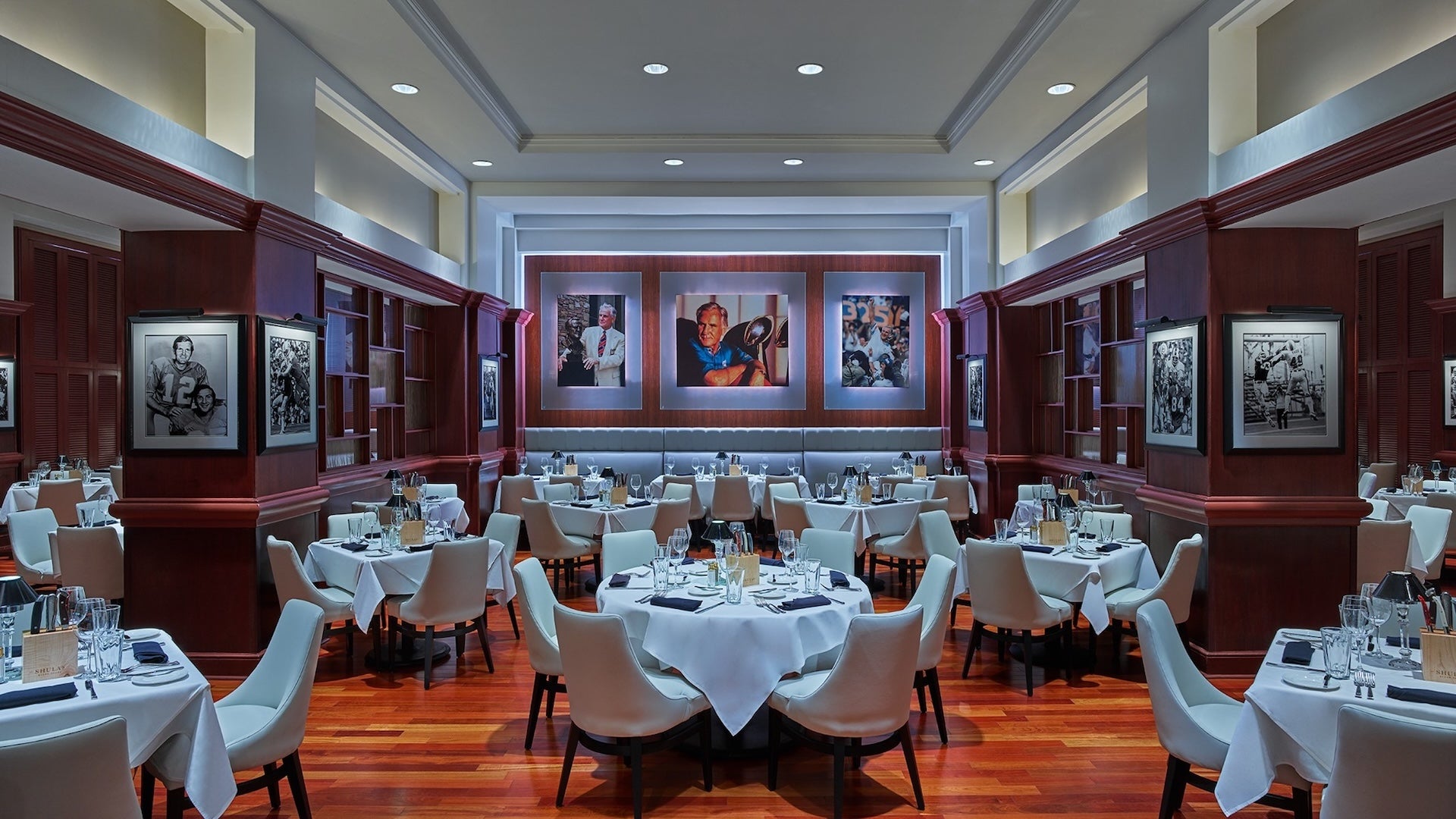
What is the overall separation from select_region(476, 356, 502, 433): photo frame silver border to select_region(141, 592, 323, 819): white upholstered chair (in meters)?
6.03

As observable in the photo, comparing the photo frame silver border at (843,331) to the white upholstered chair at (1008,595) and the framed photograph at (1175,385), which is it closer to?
the framed photograph at (1175,385)

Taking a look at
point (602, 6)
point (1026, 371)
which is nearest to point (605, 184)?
point (602, 6)

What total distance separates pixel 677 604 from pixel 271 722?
1568 mm

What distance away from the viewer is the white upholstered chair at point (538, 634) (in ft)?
12.8

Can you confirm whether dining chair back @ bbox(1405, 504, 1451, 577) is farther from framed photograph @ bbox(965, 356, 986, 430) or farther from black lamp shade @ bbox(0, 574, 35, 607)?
black lamp shade @ bbox(0, 574, 35, 607)

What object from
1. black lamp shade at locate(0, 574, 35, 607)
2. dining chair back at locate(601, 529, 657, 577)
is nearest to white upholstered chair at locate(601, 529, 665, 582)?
dining chair back at locate(601, 529, 657, 577)

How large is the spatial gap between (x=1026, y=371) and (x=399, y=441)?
6.27 m

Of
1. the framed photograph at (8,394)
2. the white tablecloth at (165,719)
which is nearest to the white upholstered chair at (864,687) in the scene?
the white tablecloth at (165,719)

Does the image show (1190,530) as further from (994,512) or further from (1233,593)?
(994,512)

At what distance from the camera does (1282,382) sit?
16.5 feet

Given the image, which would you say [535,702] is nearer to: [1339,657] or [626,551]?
[626,551]

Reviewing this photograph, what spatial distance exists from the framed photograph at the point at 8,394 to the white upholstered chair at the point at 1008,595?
977 centimetres

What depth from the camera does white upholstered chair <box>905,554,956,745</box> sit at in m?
3.95

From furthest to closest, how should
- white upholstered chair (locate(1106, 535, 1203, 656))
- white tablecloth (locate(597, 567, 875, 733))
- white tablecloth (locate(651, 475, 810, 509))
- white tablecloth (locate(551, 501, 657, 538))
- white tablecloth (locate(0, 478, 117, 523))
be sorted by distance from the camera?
white tablecloth (locate(651, 475, 810, 509)) < white tablecloth (locate(0, 478, 117, 523)) < white tablecloth (locate(551, 501, 657, 538)) < white upholstered chair (locate(1106, 535, 1203, 656)) < white tablecloth (locate(597, 567, 875, 733))
